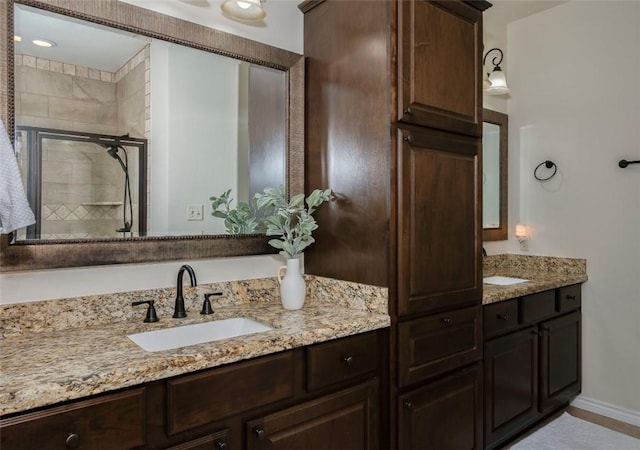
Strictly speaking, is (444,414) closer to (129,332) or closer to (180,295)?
(180,295)

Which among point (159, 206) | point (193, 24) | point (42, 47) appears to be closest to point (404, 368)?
point (159, 206)

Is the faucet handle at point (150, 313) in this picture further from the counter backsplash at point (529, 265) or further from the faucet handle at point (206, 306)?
the counter backsplash at point (529, 265)

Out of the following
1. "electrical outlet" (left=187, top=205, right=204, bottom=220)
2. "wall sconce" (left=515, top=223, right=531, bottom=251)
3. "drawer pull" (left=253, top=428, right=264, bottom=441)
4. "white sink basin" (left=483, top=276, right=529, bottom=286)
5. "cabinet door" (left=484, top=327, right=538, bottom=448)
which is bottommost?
"cabinet door" (left=484, top=327, right=538, bottom=448)

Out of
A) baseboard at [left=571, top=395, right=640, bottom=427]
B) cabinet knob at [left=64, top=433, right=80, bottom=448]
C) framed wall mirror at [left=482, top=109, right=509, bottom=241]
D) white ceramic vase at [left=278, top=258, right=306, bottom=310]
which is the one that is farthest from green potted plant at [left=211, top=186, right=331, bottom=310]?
baseboard at [left=571, top=395, right=640, bottom=427]

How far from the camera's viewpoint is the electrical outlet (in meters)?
1.85

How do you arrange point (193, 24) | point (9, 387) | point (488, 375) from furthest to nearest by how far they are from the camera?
point (488, 375), point (193, 24), point (9, 387)

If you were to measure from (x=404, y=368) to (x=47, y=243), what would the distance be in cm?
141

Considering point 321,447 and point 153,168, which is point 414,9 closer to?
point 153,168

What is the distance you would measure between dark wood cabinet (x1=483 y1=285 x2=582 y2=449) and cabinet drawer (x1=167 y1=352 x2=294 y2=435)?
1.24m

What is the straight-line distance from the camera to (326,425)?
1.54 metres

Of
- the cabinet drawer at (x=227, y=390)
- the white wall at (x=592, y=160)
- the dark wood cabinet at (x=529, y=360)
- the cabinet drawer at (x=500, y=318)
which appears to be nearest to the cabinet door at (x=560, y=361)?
Result: the dark wood cabinet at (x=529, y=360)

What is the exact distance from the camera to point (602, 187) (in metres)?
2.84

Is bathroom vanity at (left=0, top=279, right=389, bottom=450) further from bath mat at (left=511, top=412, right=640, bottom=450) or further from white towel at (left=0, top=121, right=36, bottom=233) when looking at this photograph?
bath mat at (left=511, top=412, right=640, bottom=450)

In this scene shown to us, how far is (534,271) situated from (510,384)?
1090 mm
